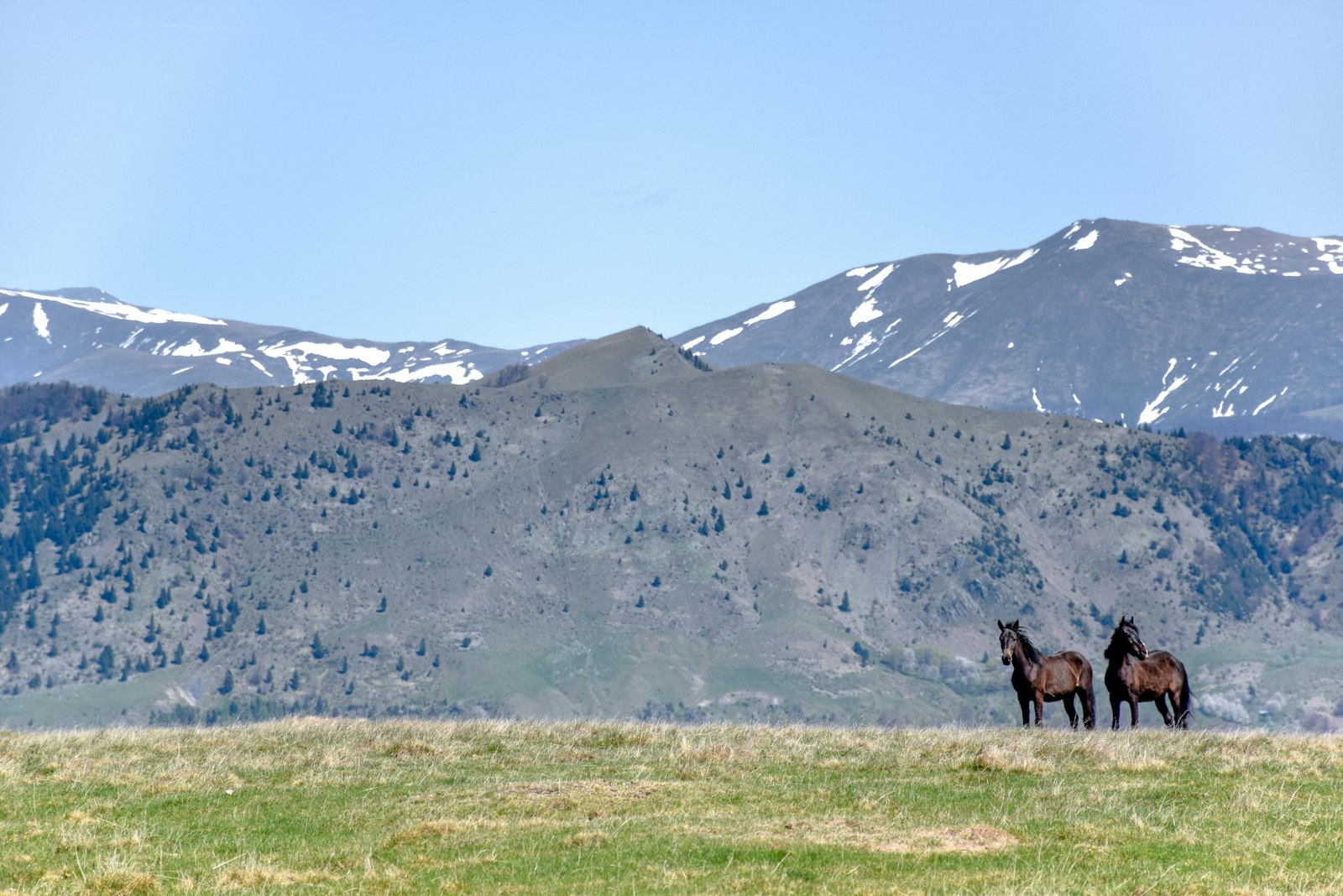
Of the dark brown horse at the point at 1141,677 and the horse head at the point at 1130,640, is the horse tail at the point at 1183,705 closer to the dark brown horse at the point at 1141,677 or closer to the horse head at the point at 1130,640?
the dark brown horse at the point at 1141,677

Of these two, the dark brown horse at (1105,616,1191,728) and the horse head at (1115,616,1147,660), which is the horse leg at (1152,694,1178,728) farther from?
the horse head at (1115,616,1147,660)

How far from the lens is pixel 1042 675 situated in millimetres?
36188

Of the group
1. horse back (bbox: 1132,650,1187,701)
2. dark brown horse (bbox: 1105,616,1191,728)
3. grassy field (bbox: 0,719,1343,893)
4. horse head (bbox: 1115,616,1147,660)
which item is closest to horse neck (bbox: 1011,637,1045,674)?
dark brown horse (bbox: 1105,616,1191,728)

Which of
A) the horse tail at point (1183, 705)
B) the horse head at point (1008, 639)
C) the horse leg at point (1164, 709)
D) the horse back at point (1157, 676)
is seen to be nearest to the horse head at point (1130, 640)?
the horse back at point (1157, 676)

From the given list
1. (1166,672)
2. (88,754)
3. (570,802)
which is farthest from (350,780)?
(1166,672)

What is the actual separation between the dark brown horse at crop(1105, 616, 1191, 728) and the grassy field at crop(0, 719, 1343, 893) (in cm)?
368

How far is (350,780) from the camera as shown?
1046 inches

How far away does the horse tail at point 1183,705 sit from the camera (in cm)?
3641

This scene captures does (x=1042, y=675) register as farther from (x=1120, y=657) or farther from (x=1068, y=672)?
(x=1120, y=657)

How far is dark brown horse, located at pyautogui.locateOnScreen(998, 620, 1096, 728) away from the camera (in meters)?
35.9

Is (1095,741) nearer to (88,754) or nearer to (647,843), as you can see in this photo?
(647,843)

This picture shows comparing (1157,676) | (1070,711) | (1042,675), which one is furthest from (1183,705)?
(1042,675)

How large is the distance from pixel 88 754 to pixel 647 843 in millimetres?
15027

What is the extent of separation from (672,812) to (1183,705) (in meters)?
18.7
